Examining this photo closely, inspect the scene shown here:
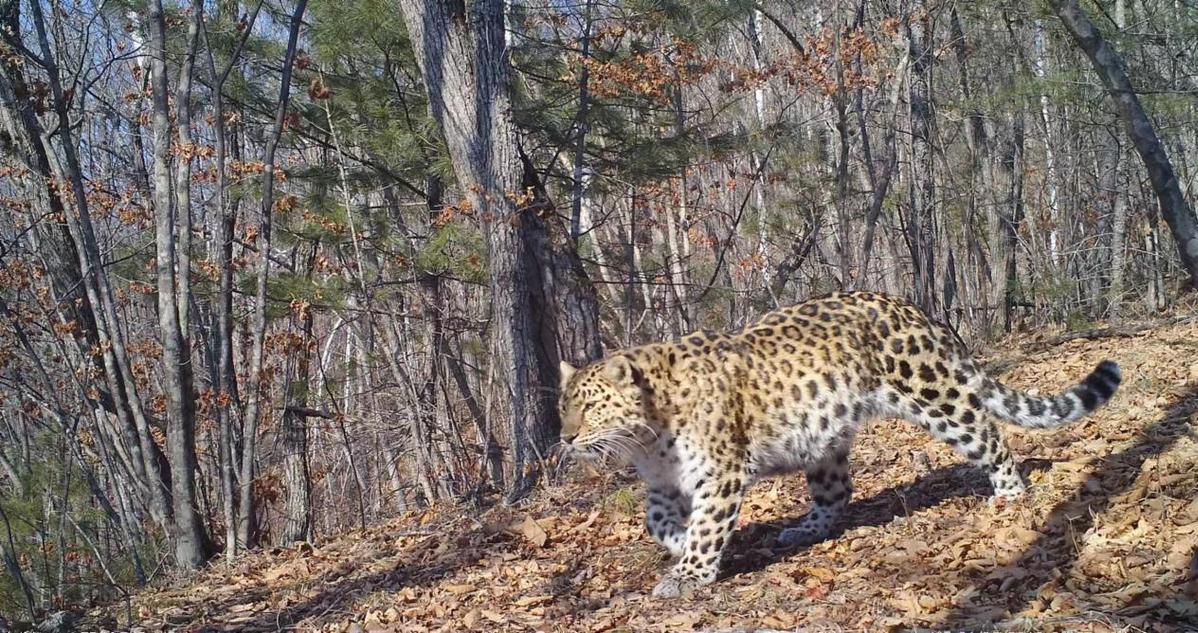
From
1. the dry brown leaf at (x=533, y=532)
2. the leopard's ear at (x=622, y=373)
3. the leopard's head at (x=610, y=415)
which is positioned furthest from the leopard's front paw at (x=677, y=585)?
the dry brown leaf at (x=533, y=532)

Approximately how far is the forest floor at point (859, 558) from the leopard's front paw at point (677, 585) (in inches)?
2.9

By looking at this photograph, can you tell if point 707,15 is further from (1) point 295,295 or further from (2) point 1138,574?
(2) point 1138,574

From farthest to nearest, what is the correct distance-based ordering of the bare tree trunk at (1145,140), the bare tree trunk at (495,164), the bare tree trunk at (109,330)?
the bare tree trunk at (109,330) < the bare tree trunk at (495,164) < the bare tree trunk at (1145,140)

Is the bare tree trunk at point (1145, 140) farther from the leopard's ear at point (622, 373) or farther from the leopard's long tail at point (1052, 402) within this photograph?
the leopard's ear at point (622, 373)

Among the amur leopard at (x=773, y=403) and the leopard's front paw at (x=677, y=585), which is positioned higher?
the amur leopard at (x=773, y=403)

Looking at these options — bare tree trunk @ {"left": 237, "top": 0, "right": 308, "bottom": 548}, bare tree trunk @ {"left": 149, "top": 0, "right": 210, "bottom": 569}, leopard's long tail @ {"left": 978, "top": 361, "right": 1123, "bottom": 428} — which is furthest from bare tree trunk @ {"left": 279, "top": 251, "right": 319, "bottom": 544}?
leopard's long tail @ {"left": 978, "top": 361, "right": 1123, "bottom": 428}

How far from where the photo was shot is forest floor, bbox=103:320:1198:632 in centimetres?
574

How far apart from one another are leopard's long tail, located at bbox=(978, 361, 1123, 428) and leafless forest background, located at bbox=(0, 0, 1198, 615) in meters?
1.19

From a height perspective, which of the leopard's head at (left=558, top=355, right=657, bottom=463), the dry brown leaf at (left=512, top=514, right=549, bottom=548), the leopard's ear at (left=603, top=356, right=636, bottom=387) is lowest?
the dry brown leaf at (left=512, top=514, right=549, bottom=548)

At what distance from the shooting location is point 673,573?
6.98 m

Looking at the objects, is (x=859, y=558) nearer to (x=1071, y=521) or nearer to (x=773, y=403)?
(x=773, y=403)

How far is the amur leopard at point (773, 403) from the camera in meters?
7.05

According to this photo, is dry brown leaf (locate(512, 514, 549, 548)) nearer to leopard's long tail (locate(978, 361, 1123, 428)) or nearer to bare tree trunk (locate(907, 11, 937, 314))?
leopard's long tail (locate(978, 361, 1123, 428))

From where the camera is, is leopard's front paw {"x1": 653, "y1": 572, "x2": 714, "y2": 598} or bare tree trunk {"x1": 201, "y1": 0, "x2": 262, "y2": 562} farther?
bare tree trunk {"x1": 201, "y1": 0, "x2": 262, "y2": 562}
